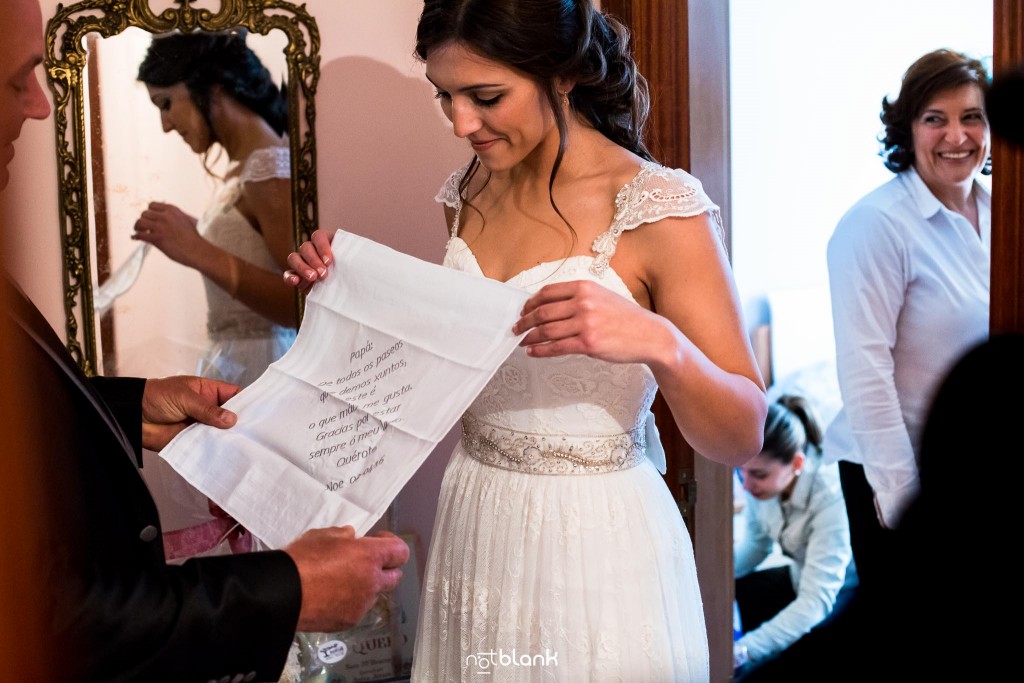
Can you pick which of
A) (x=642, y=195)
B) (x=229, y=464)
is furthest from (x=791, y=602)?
(x=229, y=464)

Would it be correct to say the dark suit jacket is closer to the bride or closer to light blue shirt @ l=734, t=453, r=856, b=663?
the bride

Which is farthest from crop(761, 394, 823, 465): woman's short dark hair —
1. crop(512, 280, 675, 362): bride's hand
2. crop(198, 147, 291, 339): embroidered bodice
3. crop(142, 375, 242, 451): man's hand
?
crop(142, 375, 242, 451): man's hand

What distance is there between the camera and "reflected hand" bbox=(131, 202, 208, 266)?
8.36 feet

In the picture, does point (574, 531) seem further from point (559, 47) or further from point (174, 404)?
point (559, 47)

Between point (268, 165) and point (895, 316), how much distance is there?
1.63 m

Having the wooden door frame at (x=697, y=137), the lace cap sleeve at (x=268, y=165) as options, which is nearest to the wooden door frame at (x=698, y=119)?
the wooden door frame at (x=697, y=137)

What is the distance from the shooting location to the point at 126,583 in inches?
43.4

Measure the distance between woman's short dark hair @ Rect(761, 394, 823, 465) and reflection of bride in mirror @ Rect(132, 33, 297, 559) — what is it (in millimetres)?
1353

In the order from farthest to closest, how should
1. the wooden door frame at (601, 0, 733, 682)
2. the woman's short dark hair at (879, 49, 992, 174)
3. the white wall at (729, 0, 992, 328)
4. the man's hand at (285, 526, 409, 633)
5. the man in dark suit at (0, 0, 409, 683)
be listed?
the wooden door frame at (601, 0, 733, 682)
the white wall at (729, 0, 992, 328)
the woman's short dark hair at (879, 49, 992, 174)
the man's hand at (285, 526, 409, 633)
the man in dark suit at (0, 0, 409, 683)

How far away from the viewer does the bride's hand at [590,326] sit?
1.35 metres

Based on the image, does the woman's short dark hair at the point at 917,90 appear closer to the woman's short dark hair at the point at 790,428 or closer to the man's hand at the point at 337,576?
the woman's short dark hair at the point at 790,428

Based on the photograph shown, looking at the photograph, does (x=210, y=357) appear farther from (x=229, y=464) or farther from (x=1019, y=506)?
(x=1019, y=506)

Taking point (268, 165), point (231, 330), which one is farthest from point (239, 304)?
point (268, 165)

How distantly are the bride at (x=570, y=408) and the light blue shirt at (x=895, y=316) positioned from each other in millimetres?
636
